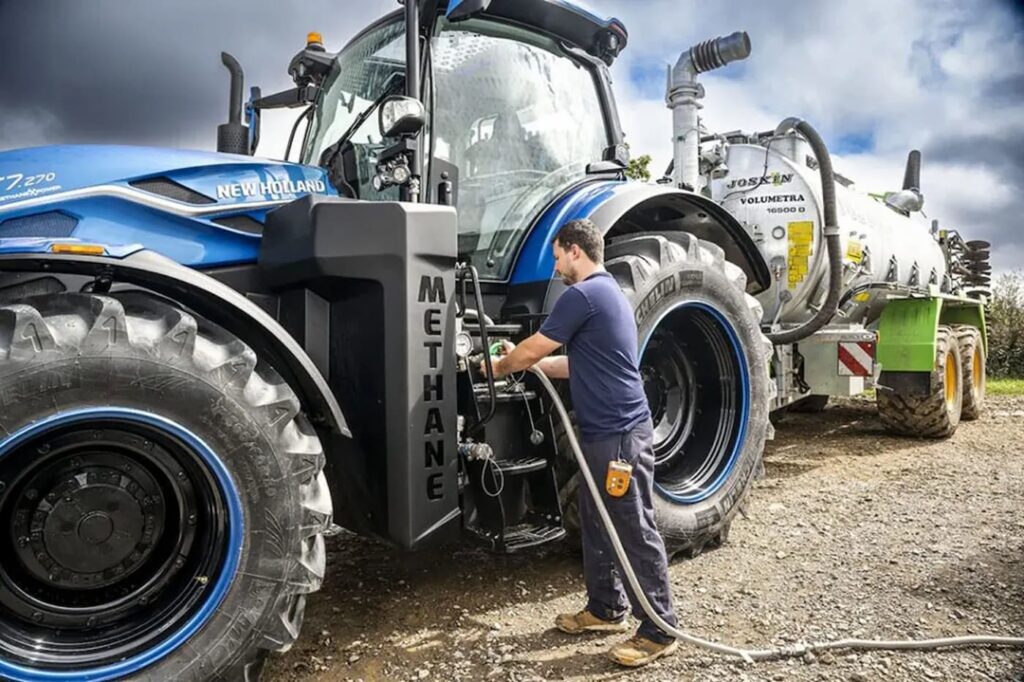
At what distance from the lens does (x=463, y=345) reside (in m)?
3.23

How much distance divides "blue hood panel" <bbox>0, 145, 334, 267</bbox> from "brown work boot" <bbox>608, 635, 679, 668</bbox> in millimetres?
2110

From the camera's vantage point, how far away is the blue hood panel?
2836 mm

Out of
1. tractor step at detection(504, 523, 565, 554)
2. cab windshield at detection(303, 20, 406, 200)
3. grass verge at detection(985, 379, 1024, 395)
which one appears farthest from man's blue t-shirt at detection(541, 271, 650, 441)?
grass verge at detection(985, 379, 1024, 395)

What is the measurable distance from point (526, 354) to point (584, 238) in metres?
0.53

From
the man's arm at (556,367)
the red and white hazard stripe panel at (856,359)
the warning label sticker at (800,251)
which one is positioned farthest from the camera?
the red and white hazard stripe panel at (856,359)

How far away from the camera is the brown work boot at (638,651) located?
2.95 m

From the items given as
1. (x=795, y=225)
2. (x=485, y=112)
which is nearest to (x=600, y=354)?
(x=485, y=112)

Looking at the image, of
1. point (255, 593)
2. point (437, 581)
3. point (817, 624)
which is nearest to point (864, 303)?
point (817, 624)

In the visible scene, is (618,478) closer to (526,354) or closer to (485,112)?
(526,354)

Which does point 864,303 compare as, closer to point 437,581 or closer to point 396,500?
point 437,581

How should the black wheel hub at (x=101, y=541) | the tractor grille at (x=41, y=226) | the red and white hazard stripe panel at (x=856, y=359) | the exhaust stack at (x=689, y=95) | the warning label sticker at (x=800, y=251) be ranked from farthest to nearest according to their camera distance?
the red and white hazard stripe panel at (x=856, y=359) < the warning label sticker at (x=800, y=251) < the exhaust stack at (x=689, y=95) < the tractor grille at (x=41, y=226) < the black wheel hub at (x=101, y=541)

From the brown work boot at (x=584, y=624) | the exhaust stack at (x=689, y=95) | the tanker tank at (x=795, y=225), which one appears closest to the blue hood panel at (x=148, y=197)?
the brown work boot at (x=584, y=624)

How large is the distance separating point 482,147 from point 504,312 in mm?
798

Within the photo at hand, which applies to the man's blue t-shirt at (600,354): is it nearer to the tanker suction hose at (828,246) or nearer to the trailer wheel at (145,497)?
the trailer wheel at (145,497)
